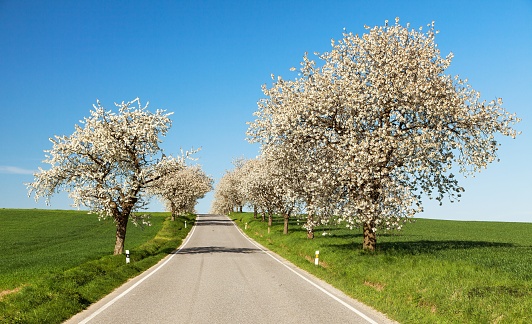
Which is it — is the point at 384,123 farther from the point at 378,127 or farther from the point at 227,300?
the point at 227,300

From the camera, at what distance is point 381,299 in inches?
560

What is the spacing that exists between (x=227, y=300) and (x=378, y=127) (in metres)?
13.2

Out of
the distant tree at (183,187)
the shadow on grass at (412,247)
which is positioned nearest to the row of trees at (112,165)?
the shadow on grass at (412,247)

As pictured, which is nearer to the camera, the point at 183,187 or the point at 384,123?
the point at 384,123

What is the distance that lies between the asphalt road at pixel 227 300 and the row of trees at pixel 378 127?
496 cm

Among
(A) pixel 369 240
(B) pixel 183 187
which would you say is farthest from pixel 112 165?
(B) pixel 183 187

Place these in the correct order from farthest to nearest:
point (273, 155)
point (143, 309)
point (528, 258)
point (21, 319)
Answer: point (273, 155), point (528, 258), point (143, 309), point (21, 319)

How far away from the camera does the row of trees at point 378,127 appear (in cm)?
2156

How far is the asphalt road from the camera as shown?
1127 cm

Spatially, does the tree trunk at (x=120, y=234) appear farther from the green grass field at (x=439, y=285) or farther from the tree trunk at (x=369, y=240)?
the tree trunk at (x=369, y=240)

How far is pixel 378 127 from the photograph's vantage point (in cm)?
2327

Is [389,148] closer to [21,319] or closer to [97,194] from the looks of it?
[21,319]

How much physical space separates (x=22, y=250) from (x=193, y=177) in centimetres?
5383

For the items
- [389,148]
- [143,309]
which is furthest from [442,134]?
[143,309]
